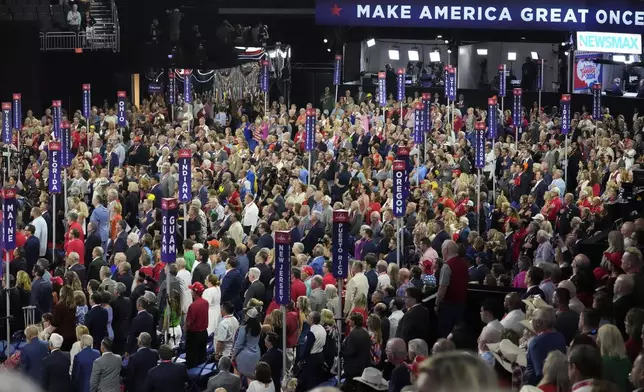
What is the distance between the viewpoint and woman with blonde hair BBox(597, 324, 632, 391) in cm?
795

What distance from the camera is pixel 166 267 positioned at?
12.9m

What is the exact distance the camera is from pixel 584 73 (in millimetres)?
34500

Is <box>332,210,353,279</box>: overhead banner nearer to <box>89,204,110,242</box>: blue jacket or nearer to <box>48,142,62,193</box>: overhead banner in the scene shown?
Result: <box>89,204,110,242</box>: blue jacket

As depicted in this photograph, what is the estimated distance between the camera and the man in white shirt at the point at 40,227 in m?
16.9

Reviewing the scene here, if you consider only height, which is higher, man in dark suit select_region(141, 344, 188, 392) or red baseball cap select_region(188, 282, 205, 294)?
red baseball cap select_region(188, 282, 205, 294)

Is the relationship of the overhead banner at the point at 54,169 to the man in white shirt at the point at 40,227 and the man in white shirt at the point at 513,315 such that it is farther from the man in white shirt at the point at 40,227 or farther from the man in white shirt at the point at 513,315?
the man in white shirt at the point at 513,315

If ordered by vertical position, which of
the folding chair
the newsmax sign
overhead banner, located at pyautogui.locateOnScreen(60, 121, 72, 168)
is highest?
the newsmax sign

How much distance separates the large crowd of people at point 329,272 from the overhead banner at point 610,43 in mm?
7845

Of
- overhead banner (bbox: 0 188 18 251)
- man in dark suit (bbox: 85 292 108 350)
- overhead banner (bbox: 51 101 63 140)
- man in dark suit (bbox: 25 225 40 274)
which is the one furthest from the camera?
overhead banner (bbox: 51 101 63 140)

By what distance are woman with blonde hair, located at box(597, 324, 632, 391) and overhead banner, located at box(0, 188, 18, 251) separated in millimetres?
7628

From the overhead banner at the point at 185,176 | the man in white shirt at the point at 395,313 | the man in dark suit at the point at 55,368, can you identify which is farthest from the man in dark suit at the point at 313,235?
the man in dark suit at the point at 55,368

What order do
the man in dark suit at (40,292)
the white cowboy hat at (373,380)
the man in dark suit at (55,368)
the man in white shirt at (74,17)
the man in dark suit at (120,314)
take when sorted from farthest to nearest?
1. the man in white shirt at (74,17)
2. the man in dark suit at (40,292)
3. the man in dark suit at (120,314)
4. the man in dark suit at (55,368)
5. the white cowboy hat at (373,380)

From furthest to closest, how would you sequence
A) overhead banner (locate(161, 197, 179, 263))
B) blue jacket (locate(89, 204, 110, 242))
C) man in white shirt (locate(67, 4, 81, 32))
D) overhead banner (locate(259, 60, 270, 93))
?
1. man in white shirt (locate(67, 4, 81, 32))
2. overhead banner (locate(259, 60, 270, 93))
3. blue jacket (locate(89, 204, 110, 242))
4. overhead banner (locate(161, 197, 179, 263))

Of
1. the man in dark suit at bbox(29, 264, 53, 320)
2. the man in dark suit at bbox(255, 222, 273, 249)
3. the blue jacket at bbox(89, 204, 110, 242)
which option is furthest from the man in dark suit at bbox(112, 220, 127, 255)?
the man in dark suit at bbox(29, 264, 53, 320)
